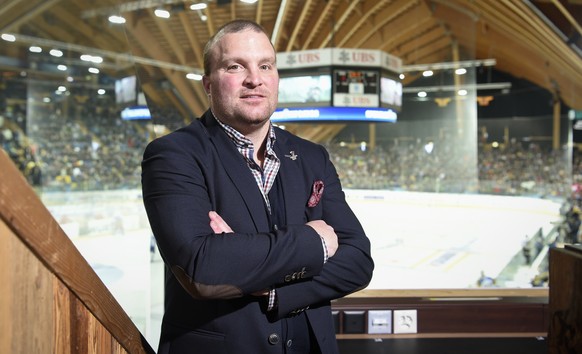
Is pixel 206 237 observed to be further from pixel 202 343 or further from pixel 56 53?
pixel 56 53

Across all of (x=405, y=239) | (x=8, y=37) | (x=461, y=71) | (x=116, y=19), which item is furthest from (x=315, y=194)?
(x=116, y=19)

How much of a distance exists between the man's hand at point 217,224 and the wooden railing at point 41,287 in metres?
0.27

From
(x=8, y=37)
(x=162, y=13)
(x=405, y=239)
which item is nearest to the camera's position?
(x=8, y=37)

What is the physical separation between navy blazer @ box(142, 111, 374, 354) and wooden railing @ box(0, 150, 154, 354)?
0.61 feet

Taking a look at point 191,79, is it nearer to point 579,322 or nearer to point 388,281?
point 388,281

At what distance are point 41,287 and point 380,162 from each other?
3185 mm

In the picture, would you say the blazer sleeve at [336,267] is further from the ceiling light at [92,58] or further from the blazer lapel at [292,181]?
the ceiling light at [92,58]

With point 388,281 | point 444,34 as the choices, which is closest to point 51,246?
point 388,281

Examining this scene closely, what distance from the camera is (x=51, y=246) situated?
40.0 inches

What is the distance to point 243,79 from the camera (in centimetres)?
148

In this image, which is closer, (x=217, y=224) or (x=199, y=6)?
(x=217, y=224)

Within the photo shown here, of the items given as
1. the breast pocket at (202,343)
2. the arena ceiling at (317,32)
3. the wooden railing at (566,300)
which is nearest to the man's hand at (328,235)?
the breast pocket at (202,343)

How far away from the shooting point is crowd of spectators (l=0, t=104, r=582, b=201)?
3801 millimetres

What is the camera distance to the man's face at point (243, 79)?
4.85 ft
